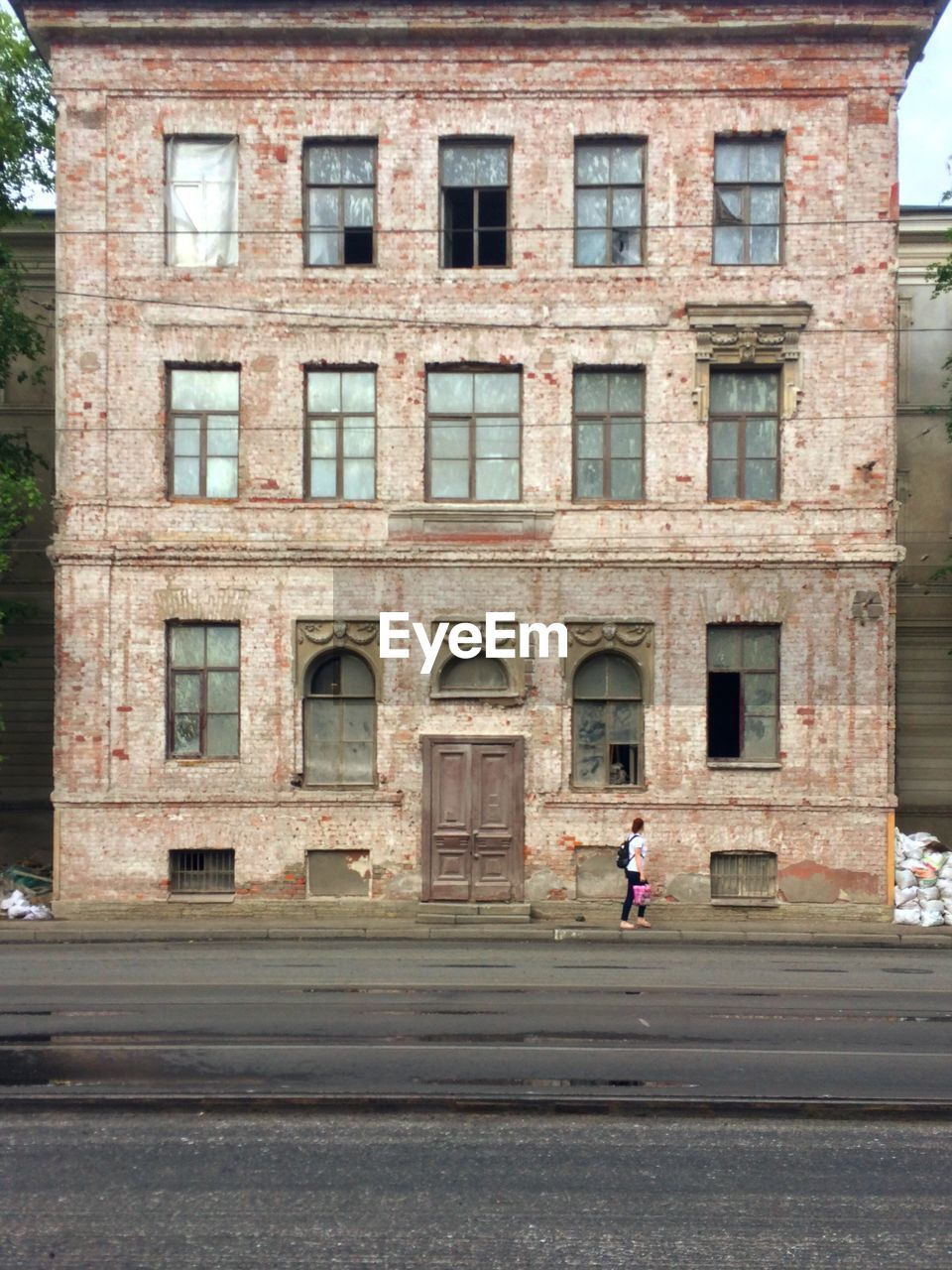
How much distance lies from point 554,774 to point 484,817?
4.01ft

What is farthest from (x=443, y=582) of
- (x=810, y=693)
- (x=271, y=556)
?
(x=810, y=693)

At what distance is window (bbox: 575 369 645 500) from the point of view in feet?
73.7

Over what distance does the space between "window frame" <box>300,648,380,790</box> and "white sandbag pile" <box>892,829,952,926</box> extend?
8034 millimetres

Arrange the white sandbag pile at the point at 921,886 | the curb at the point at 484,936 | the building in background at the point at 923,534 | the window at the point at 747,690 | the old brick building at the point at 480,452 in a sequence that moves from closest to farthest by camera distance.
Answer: the curb at the point at 484,936 < the white sandbag pile at the point at 921,886 < the old brick building at the point at 480,452 < the window at the point at 747,690 < the building in background at the point at 923,534

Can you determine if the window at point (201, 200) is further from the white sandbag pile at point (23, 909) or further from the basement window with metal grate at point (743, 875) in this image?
the basement window with metal grate at point (743, 875)

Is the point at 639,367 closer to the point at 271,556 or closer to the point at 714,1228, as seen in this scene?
the point at 271,556

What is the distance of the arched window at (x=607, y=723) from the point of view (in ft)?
73.6

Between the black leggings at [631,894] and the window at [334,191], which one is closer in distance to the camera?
the black leggings at [631,894]

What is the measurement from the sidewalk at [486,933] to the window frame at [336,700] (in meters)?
2.06

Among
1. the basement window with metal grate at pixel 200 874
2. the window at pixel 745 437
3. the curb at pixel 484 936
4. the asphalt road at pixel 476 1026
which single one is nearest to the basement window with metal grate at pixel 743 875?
the curb at pixel 484 936

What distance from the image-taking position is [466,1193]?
798cm

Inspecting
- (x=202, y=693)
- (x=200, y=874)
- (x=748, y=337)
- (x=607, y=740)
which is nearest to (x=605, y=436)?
(x=748, y=337)

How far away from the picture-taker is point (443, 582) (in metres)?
22.3

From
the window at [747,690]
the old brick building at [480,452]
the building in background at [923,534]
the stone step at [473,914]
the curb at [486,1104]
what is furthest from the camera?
the building in background at [923,534]
